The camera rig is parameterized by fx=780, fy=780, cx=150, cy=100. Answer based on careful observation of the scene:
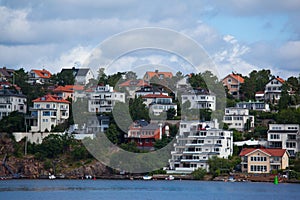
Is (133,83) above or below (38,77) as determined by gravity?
below

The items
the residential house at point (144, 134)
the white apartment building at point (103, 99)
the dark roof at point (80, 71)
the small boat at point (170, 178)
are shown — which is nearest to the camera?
the small boat at point (170, 178)

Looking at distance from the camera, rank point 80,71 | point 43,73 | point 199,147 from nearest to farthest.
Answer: point 199,147, point 80,71, point 43,73

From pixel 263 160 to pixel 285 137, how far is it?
3.41 metres

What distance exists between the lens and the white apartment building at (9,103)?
6525 centimetres

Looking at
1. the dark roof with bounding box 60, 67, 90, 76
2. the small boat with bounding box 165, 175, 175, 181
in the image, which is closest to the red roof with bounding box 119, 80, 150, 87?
the dark roof with bounding box 60, 67, 90, 76

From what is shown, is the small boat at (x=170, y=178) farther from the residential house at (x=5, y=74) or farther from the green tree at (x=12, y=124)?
the residential house at (x=5, y=74)

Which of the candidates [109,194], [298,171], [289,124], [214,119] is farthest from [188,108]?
[109,194]

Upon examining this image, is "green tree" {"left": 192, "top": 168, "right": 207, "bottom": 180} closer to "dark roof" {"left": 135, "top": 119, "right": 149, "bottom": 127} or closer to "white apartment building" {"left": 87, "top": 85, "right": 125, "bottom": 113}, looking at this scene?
"dark roof" {"left": 135, "top": 119, "right": 149, "bottom": 127}

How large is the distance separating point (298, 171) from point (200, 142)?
314 inches

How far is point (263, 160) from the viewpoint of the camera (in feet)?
173

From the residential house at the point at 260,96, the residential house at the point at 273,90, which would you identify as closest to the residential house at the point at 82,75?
the residential house at the point at 260,96

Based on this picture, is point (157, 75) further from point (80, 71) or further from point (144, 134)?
point (144, 134)

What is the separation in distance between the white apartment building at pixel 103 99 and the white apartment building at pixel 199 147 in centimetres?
1154

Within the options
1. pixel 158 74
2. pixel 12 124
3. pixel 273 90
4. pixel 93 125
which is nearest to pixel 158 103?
pixel 93 125
